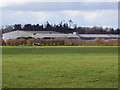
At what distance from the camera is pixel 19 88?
12047mm

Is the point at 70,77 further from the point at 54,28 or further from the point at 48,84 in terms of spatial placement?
the point at 54,28

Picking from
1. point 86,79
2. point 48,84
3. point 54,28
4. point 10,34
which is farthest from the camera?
point 54,28

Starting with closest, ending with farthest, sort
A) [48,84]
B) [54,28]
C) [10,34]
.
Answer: [48,84]
[10,34]
[54,28]

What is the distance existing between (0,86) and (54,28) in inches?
4330

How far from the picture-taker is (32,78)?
14773 millimetres

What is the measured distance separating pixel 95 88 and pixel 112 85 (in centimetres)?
89

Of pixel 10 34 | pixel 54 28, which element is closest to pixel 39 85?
pixel 10 34

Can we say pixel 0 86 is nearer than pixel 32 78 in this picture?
Yes

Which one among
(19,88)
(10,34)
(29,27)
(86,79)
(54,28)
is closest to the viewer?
(19,88)

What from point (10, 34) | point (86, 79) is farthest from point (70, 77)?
point (10, 34)

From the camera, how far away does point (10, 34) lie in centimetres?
10056

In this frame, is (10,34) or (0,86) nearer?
(0,86)

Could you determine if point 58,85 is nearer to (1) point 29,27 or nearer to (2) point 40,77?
(2) point 40,77

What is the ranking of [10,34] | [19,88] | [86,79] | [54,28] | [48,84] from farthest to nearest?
[54,28] → [10,34] → [86,79] → [48,84] → [19,88]
